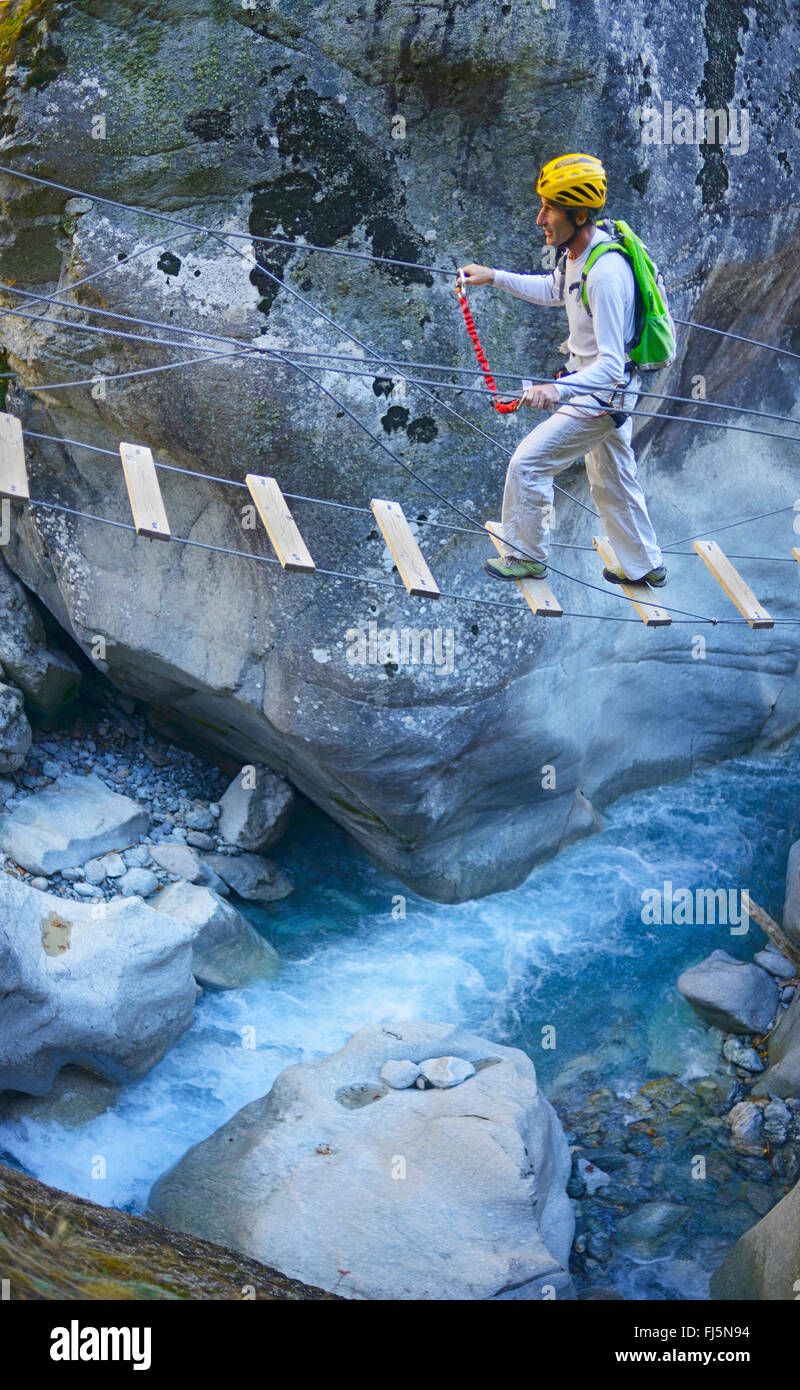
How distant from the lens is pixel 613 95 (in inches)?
319

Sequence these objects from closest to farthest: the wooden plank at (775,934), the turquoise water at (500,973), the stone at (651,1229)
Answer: the stone at (651,1229), the turquoise water at (500,973), the wooden plank at (775,934)

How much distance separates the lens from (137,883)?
9148 mm

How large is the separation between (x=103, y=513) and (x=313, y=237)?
257 cm

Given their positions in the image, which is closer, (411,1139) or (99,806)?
(411,1139)

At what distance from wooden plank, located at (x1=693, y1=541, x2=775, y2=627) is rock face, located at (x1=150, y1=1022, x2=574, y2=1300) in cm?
305

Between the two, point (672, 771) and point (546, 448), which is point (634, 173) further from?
point (672, 771)

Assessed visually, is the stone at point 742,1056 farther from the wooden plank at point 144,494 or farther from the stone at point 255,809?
the wooden plank at point 144,494

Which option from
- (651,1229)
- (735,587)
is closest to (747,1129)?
(651,1229)

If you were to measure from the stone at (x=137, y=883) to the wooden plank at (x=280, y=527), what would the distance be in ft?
12.5

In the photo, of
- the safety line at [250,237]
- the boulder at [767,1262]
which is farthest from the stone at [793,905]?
the safety line at [250,237]

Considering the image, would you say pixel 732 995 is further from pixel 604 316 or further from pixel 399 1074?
pixel 604 316

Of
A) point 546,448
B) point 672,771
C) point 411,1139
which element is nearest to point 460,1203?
point 411,1139

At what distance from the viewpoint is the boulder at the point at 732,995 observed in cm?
868

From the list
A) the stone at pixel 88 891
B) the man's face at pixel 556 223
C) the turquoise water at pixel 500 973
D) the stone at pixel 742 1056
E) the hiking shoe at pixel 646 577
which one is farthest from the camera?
the stone at pixel 88 891
